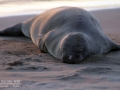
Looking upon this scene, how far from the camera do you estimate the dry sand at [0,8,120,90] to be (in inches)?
126

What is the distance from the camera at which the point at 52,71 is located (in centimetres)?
399

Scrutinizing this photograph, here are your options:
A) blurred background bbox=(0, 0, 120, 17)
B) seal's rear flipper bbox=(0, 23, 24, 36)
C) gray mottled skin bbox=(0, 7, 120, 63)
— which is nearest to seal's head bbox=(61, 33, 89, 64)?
gray mottled skin bbox=(0, 7, 120, 63)

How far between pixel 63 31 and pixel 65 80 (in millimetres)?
1898

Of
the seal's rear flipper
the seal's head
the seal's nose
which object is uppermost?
the seal's head

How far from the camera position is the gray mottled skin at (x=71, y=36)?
4.65m

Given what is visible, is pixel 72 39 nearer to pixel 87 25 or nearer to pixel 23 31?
pixel 87 25

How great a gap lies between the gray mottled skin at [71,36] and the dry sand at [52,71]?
0.11 meters

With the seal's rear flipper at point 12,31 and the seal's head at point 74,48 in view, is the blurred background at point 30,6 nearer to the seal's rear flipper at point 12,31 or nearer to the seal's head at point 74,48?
the seal's rear flipper at point 12,31

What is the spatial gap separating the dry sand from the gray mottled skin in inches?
4.4

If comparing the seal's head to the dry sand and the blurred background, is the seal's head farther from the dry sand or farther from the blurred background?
the blurred background

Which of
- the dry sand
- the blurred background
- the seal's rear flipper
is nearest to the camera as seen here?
the dry sand

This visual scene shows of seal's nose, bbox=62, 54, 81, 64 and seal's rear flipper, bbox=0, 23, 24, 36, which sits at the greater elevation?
seal's nose, bbox=62, 54, 81, 64

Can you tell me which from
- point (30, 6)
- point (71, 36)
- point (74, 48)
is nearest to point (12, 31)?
point (71, 36)

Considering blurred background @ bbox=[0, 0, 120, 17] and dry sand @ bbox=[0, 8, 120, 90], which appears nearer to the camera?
dry sand @ bbox=[0, 8, 120, 90]
